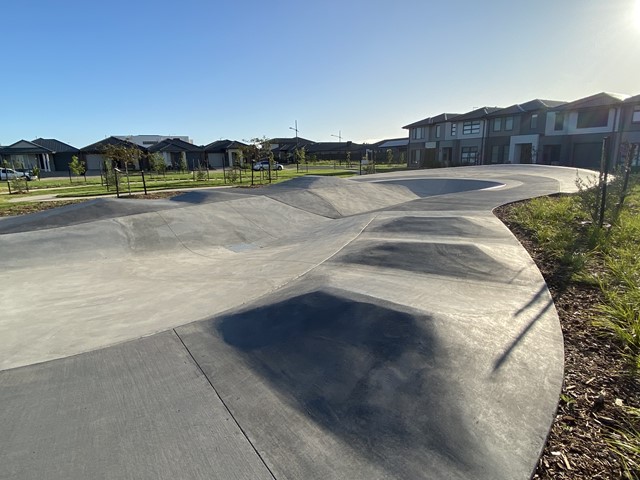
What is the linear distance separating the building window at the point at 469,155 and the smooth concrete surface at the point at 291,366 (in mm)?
41512

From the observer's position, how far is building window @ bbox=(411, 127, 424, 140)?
51.4 meters

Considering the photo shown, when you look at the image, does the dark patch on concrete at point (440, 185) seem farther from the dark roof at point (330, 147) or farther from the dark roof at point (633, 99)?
the dark roof at point (330, 147)

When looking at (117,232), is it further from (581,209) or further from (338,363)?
(581,209)

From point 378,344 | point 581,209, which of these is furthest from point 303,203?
point 378,344

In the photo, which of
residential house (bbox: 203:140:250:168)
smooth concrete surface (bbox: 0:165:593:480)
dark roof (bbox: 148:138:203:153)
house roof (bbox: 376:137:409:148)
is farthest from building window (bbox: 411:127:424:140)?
smooth concrete surface (bbox: 0:165:593:480)

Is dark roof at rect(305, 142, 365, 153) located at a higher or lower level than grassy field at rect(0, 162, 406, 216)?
higher

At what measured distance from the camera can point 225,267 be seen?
7859 mm

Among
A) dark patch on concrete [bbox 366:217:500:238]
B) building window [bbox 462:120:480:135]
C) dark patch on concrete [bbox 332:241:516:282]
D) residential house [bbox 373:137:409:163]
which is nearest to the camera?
dark patch on concrete [bbox 332:241:516:282]

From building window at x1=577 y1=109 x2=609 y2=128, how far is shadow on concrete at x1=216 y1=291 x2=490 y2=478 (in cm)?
4099

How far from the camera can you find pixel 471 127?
45375 mm

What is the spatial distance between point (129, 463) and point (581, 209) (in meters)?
10.1

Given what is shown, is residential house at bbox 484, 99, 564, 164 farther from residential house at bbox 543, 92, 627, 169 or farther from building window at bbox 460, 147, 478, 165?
building window at bbox 460, 147, 478, 165

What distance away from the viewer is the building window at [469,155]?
4506 centimetres

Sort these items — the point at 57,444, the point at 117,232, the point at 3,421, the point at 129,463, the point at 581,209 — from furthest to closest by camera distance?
the point at 117,232 < the point at 581,209 < the point at 3,421 < the point at 57,444 < the point at 129,463
